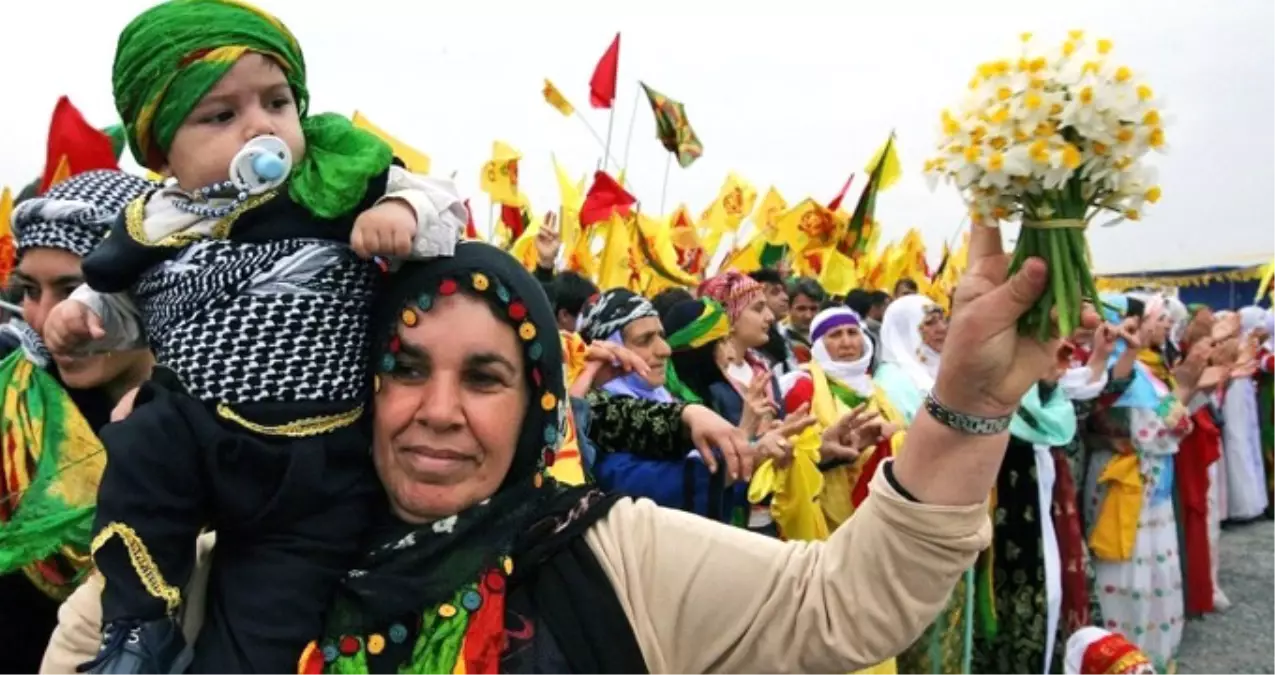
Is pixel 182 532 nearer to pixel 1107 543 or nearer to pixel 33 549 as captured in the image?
pixel 33 549

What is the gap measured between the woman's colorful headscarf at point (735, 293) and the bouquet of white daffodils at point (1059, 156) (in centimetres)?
343

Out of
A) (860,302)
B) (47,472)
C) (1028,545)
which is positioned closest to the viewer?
(47,472)

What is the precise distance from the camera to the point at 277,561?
4.56ft

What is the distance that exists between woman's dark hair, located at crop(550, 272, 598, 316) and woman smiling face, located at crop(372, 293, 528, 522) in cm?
434

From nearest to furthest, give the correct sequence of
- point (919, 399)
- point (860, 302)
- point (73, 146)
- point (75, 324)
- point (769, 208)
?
1. point (75, 324)
2. point (73, 146)
3. point (919, 399)
4. point (860, 302)
5. point (769, 208)

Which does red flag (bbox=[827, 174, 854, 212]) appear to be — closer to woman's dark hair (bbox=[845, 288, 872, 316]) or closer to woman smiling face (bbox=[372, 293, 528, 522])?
woman's dark hair (bbox=[845, 288, 872, 316])

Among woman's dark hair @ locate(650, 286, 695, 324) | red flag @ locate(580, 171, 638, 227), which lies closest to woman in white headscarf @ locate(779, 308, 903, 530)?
woman's dark hair @ locate(650, 286, 695, 324)

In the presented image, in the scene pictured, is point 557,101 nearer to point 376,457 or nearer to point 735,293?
point 735,293

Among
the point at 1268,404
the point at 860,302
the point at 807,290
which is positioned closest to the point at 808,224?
the point at 860,302

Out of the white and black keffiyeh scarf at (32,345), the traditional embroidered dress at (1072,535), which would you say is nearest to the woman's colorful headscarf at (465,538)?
the white and black keffiyeh scarf at (32,345)

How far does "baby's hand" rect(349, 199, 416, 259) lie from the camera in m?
1.38

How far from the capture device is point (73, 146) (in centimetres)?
294

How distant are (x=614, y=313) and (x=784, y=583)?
265 cm

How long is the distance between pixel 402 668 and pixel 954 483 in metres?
0.79
